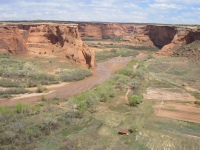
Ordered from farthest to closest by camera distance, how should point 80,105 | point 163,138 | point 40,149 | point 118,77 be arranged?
point 118,77 < point 80,105 < point 163,138 < point 40,149

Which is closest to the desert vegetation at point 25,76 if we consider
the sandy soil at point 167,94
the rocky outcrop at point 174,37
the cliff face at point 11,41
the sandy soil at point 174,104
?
the cliff face at point 11,41

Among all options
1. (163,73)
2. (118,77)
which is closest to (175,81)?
(163,73)

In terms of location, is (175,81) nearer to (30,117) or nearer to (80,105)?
(80,105)

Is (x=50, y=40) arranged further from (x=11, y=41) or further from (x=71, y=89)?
(x=71, y=89)

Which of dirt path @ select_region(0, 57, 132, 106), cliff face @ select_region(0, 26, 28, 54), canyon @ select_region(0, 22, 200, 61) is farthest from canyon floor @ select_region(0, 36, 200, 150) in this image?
cliff face @ select_region(0, 26, 28, 54)

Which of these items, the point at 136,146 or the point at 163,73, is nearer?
the point at 136,146

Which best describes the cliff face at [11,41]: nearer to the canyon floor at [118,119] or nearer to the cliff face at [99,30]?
the canyon floor at [118,119]

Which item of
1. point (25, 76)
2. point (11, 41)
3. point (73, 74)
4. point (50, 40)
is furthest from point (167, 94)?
point (50, 40)
